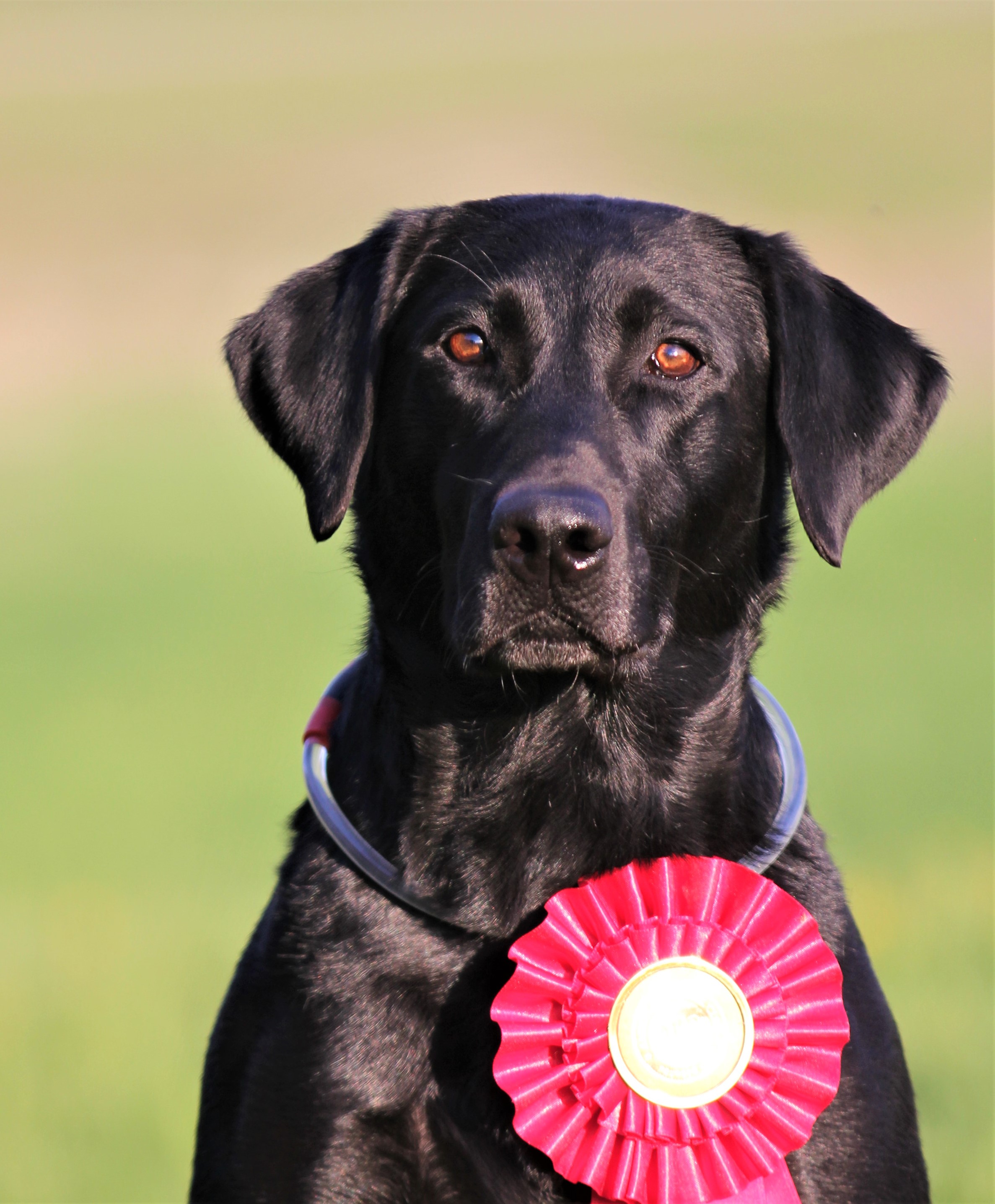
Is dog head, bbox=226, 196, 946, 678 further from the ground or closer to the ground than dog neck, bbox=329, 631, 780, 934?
further from the ground

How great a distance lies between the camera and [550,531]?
2.71m

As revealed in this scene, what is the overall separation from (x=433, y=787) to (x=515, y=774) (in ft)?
0.54

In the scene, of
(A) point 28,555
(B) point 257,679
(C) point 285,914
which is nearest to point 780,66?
(A) point 28,555

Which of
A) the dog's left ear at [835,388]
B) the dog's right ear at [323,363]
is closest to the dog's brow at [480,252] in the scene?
the dog's right ear at [323,363]

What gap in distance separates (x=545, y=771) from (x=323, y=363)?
37.4 inches

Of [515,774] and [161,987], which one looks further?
[161,987]

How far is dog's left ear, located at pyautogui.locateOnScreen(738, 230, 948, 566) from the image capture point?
314cm

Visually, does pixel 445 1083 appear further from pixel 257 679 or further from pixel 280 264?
pixel 280 264

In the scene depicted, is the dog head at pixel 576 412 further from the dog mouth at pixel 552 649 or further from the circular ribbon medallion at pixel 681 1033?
the circular ribbon medallion at pixel 681 1033

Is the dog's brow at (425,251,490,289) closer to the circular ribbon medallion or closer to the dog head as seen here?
the dog head

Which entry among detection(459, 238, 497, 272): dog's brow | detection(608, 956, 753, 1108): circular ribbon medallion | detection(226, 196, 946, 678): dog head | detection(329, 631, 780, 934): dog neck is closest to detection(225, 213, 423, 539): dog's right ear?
detection(226, 196, 946, 678): dog head

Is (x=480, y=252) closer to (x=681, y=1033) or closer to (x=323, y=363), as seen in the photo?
(x=323, y=363)

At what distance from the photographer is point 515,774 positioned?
10.2ft

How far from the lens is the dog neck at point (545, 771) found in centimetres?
303
